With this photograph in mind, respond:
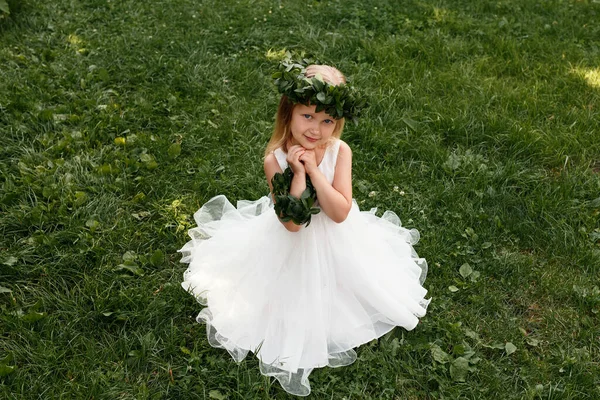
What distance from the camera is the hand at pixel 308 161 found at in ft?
8.70

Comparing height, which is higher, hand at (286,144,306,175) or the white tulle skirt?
hand at (286,144,306,175)

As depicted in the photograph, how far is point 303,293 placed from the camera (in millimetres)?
2990

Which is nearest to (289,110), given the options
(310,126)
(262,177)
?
(310,126)

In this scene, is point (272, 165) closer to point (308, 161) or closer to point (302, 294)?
point (308, 161)

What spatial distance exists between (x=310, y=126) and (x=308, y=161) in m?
0.16

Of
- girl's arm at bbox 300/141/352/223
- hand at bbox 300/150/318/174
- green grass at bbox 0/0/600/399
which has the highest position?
hand at bbox 300/150/318/174

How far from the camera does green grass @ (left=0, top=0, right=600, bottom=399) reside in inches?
113

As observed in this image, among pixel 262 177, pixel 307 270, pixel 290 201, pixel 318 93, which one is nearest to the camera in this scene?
pixel 318 93

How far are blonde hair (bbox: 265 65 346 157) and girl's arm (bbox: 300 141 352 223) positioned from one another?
15cm

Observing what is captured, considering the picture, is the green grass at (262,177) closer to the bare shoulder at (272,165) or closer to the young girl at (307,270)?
the young girl at (307,270)

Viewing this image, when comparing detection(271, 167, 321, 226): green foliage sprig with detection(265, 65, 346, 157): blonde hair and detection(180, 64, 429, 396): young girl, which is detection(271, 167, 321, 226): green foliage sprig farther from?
detection(265, 65, 346, 157): blonde hair

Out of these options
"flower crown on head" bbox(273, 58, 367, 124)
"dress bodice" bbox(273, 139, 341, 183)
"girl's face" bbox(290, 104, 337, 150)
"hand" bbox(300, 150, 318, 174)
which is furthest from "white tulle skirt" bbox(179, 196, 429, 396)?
"flower crown on head" bbox(273, 58, 367, 124)

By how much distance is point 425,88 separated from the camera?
4926 mm

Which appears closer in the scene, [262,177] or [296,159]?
[296,159]
